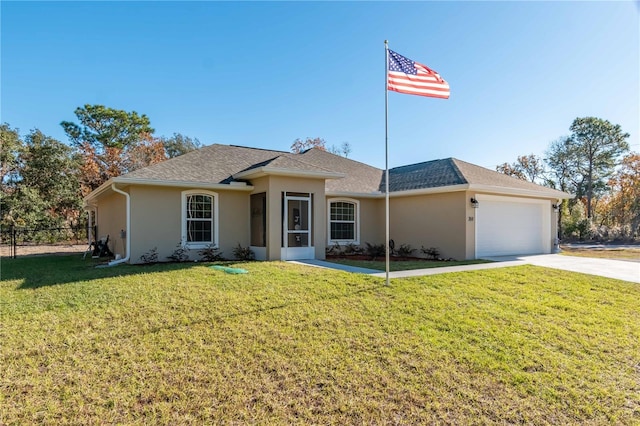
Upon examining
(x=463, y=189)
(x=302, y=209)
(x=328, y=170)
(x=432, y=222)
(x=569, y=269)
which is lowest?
(x=569, y=269)

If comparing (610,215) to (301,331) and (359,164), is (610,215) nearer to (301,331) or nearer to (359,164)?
(359,164)

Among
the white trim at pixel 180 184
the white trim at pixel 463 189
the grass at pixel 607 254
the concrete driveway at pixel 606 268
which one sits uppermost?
the white trim at pixel 180 184

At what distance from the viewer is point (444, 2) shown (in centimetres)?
1135

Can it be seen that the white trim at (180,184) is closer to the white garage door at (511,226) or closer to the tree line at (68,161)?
the white garage door at (511,226)

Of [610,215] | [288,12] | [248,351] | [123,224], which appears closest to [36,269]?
[123,224]

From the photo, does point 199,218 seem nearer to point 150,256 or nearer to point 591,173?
point 150,256

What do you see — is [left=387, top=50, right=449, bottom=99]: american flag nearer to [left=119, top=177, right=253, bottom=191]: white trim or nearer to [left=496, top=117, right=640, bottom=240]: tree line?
[left=119, top=177, right=253, bottom=191]: white trim

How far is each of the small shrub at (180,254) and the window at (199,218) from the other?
0.62ft

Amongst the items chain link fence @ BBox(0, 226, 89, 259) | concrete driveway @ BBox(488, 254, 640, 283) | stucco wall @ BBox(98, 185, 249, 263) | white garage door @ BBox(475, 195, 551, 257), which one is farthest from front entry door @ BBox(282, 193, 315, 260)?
chain link fence @ BBox(0, 226, 89, 259)

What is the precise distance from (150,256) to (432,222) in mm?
10418

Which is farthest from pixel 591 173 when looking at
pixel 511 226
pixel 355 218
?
pixel 355 218

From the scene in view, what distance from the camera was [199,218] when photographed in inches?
500

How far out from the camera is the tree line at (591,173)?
32.4m

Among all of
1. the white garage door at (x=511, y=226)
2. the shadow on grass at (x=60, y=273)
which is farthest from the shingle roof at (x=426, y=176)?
the shadow on grass at (x=60, y=273)
